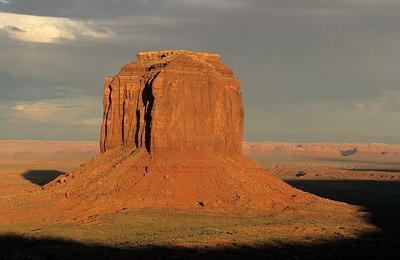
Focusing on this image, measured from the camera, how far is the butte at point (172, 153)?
198 ft

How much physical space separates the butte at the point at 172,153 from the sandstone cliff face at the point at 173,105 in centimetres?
9

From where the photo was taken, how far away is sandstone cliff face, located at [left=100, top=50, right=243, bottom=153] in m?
63.0

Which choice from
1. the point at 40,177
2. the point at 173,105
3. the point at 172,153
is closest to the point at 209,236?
the point at 172,153

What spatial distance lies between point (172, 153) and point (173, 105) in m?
4.34

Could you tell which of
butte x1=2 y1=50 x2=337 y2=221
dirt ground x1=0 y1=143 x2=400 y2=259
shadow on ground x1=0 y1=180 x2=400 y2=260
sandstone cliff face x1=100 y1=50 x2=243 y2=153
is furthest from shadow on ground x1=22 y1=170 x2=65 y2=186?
shadow on ground x1=0 y1=180 x2=400 y2=260

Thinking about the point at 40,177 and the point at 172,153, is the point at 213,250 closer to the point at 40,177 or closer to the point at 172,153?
the point at 172,153

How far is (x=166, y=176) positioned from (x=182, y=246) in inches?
681

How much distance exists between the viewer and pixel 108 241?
46438 millimetres

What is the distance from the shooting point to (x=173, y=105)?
63.2 m

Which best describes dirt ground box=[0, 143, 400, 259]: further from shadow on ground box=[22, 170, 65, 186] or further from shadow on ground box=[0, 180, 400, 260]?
shadow on ground box=[22, 170, 65, 186]

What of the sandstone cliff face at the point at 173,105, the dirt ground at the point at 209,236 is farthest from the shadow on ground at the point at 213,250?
the sandstone cliff face at the point at 173,105

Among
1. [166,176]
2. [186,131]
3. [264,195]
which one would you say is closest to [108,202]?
[166,176]

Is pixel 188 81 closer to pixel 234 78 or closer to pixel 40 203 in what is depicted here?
A: pixel 234 78

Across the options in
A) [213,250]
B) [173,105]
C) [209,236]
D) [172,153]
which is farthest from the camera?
[173,105]
